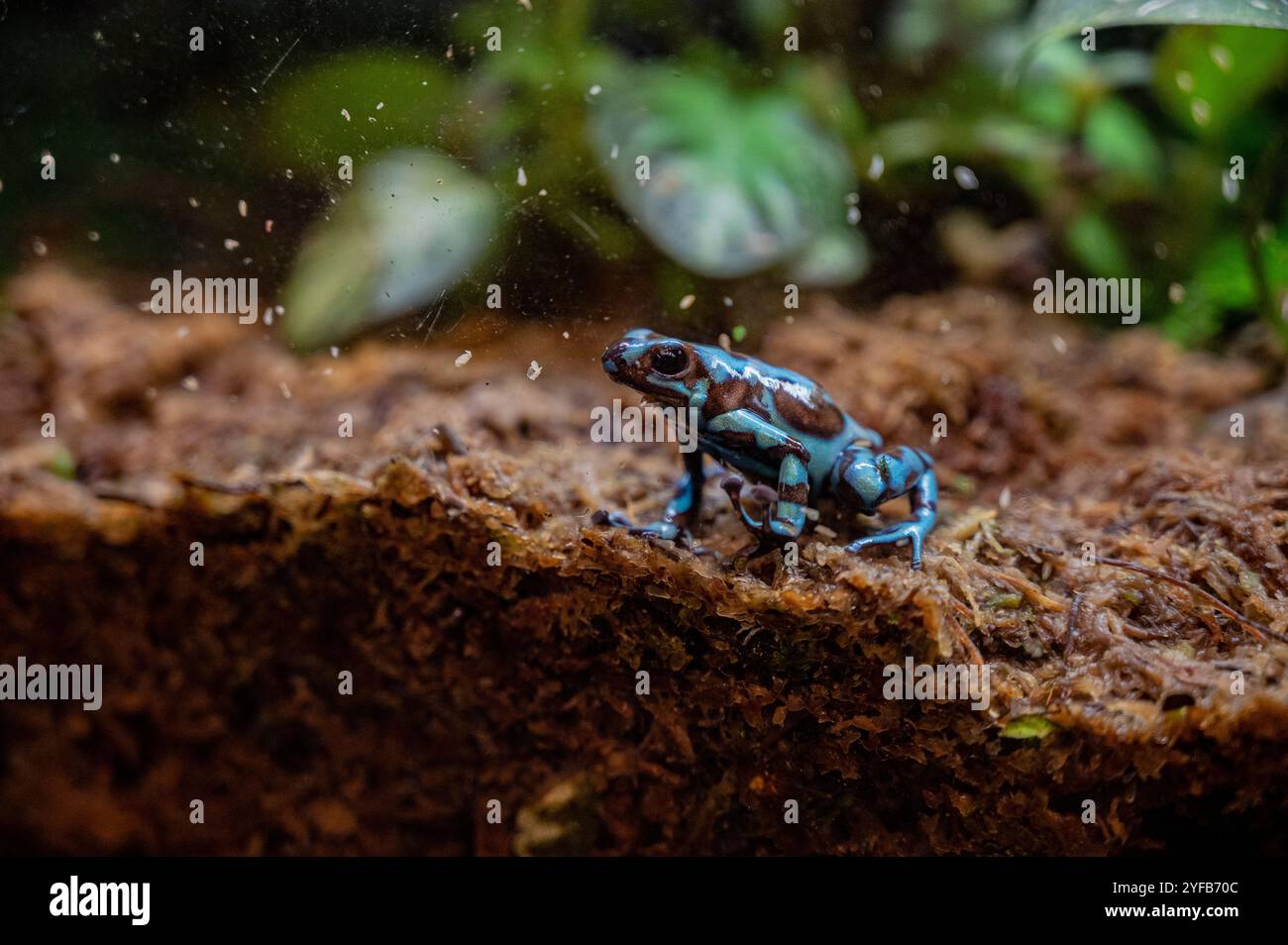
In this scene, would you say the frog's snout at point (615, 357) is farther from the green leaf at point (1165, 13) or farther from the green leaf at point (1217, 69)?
the green leaf at point (1217, 69)

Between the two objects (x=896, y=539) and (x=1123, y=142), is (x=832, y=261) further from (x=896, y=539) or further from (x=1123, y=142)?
(x=1123, y=142)

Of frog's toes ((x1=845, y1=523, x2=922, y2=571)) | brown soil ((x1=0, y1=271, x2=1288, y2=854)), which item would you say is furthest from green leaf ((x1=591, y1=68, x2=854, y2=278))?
frog's toes ((x1=845, y1=523, x2=922, y2=571))

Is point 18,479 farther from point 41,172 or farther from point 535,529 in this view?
point 535,529

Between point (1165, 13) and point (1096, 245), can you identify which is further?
point (1096, 245)

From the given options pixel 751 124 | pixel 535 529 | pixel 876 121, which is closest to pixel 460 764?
pixel 535 529

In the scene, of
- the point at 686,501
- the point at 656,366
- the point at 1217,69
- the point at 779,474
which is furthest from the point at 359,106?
the point at 1217,69
